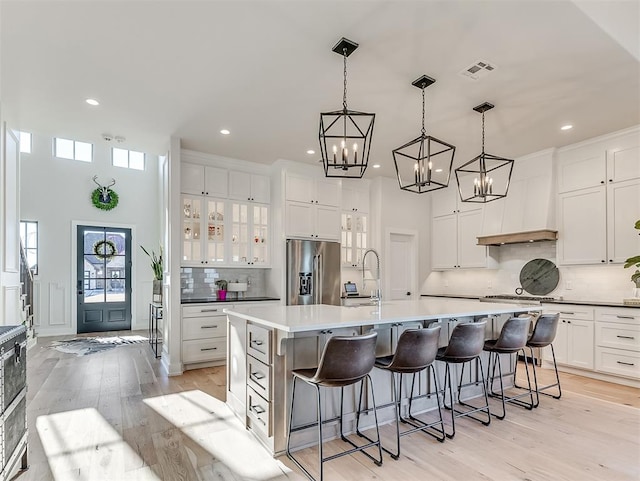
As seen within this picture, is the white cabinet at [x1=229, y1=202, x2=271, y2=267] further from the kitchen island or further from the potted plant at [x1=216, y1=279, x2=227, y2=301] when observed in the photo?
the kitchen island

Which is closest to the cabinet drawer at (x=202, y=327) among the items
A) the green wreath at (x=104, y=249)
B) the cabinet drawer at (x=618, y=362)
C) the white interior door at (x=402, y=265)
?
the white interior door at (x=402, y=265)

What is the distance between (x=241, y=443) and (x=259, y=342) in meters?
0.74

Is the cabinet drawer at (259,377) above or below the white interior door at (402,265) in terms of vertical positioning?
below

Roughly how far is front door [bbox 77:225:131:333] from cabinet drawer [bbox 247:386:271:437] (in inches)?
248

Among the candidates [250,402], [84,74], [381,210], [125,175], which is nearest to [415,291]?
[381,210]

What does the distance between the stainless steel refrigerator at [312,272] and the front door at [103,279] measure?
4735 millimetres

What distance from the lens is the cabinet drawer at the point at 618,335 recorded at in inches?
156

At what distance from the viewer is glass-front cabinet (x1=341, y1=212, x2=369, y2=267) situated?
614 cm

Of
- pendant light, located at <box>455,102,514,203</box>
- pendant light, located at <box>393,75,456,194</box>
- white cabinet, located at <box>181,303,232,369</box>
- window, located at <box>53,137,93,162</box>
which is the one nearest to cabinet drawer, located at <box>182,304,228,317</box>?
white cabinet, located at <box>181,303,232,369</box>

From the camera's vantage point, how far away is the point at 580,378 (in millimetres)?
4320

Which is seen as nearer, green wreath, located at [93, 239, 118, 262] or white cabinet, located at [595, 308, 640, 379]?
white cabinet, located at [595, 308, 640, 379]

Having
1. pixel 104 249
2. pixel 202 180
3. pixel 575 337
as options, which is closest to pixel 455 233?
pixel 575 337

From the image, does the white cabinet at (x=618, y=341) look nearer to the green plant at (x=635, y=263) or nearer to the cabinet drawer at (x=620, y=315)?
the cabinet drawer at (x=620, y=315)

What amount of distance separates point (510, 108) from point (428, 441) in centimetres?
317
